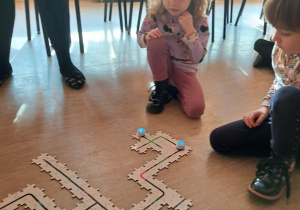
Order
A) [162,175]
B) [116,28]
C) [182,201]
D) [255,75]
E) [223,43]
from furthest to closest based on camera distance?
[116,28]
[223,43]
[255,75]
[162,175]
[182,201]

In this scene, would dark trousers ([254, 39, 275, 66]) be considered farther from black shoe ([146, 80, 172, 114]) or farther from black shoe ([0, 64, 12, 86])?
black shoe ([0, 64, 12, 86])

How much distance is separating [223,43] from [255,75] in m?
0.69

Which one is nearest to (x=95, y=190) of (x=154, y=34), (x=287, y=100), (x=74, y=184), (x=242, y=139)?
(x=74, y=184)

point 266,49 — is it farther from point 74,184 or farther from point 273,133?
point 74,184

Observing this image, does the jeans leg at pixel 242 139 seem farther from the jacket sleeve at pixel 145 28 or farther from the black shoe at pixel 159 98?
the jacket sleeve at pixel 145 28

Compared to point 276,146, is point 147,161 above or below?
below

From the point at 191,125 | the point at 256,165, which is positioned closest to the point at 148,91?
the point at 191,125

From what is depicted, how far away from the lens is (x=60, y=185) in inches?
42.5

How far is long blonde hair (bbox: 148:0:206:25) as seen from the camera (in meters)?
1.50

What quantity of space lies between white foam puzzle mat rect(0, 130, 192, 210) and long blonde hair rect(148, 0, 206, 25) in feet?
2.17

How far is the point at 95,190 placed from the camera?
1062mm

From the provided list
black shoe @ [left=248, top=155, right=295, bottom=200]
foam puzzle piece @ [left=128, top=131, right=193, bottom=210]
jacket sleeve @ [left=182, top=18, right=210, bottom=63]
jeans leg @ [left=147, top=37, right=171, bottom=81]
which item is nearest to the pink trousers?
jeans leg @ [left=147, top=37, right=171, bottom=81]

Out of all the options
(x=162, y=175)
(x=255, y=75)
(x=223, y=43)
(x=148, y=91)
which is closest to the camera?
(x=162, y=175)

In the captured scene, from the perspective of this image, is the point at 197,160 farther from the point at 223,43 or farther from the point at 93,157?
the point at 223,43
